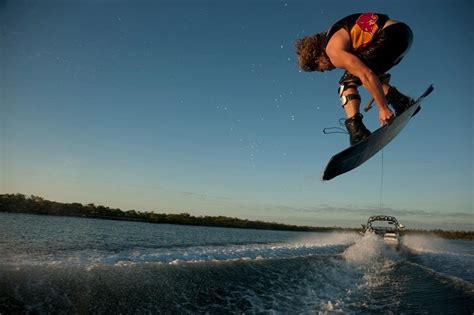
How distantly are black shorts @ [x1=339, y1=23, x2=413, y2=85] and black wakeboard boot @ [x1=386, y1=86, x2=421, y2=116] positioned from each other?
736mm

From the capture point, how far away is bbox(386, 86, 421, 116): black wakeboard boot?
17.7 feet

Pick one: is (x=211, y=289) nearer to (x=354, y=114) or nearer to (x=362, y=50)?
(x=354, y=114)

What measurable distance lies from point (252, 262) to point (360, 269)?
17.7 feet

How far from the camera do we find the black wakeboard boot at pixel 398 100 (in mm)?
5395

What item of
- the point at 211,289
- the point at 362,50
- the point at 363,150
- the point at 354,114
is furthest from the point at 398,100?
the point at 211,289

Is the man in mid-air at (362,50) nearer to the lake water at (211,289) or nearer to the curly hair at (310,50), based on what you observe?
the curly hair at (310,50)

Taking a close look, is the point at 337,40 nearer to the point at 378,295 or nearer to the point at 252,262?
the point at 378,295

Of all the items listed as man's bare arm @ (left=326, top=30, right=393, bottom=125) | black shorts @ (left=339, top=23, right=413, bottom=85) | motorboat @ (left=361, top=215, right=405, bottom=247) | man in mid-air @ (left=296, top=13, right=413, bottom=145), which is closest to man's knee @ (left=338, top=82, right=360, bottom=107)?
man in mid-air @ (left=296, top=13, right=413, bottom=145)

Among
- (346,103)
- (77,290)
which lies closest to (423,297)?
(346,103)

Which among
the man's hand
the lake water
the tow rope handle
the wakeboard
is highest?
the tow rope handle

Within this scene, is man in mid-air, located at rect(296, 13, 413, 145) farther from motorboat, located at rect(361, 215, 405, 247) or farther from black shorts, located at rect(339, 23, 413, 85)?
motorboat, located at rect(361, 215, 405, 247)

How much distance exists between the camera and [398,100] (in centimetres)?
542

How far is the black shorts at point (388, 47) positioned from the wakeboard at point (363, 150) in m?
0.92

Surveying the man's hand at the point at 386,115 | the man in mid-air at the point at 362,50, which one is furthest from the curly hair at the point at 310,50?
the man's hand at the point at 386,115
